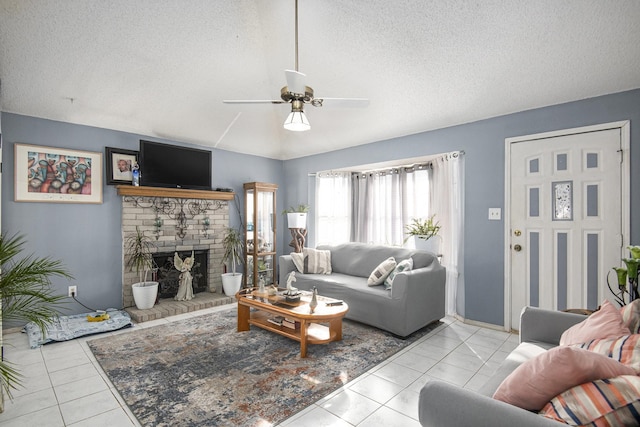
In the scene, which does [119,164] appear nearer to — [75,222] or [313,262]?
[75,222]

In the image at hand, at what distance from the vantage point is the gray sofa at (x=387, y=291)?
3340 millimetres

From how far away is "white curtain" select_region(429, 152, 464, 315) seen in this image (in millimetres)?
3982

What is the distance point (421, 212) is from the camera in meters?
4.59

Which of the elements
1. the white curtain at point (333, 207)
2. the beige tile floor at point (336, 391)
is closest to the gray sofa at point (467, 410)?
the beige tile floor at point (336, 391)

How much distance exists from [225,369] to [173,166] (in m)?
3.11

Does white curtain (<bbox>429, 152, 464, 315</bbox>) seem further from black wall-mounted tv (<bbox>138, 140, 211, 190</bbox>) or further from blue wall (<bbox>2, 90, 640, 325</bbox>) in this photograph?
black wall-mounted tv (<bbox>138, 140, 211, 190</bbox>)

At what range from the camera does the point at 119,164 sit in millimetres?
4293

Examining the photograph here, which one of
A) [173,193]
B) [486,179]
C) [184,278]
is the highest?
[486,179]

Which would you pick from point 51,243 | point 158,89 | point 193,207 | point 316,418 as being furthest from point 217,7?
point 316,418

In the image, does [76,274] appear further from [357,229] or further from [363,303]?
[357,229]

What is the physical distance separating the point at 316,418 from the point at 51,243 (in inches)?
148

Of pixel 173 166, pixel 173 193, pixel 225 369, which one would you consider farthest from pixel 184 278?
pixel 225 369

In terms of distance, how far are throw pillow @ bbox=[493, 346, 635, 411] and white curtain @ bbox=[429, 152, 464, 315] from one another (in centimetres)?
289

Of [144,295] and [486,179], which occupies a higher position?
[486,179]
